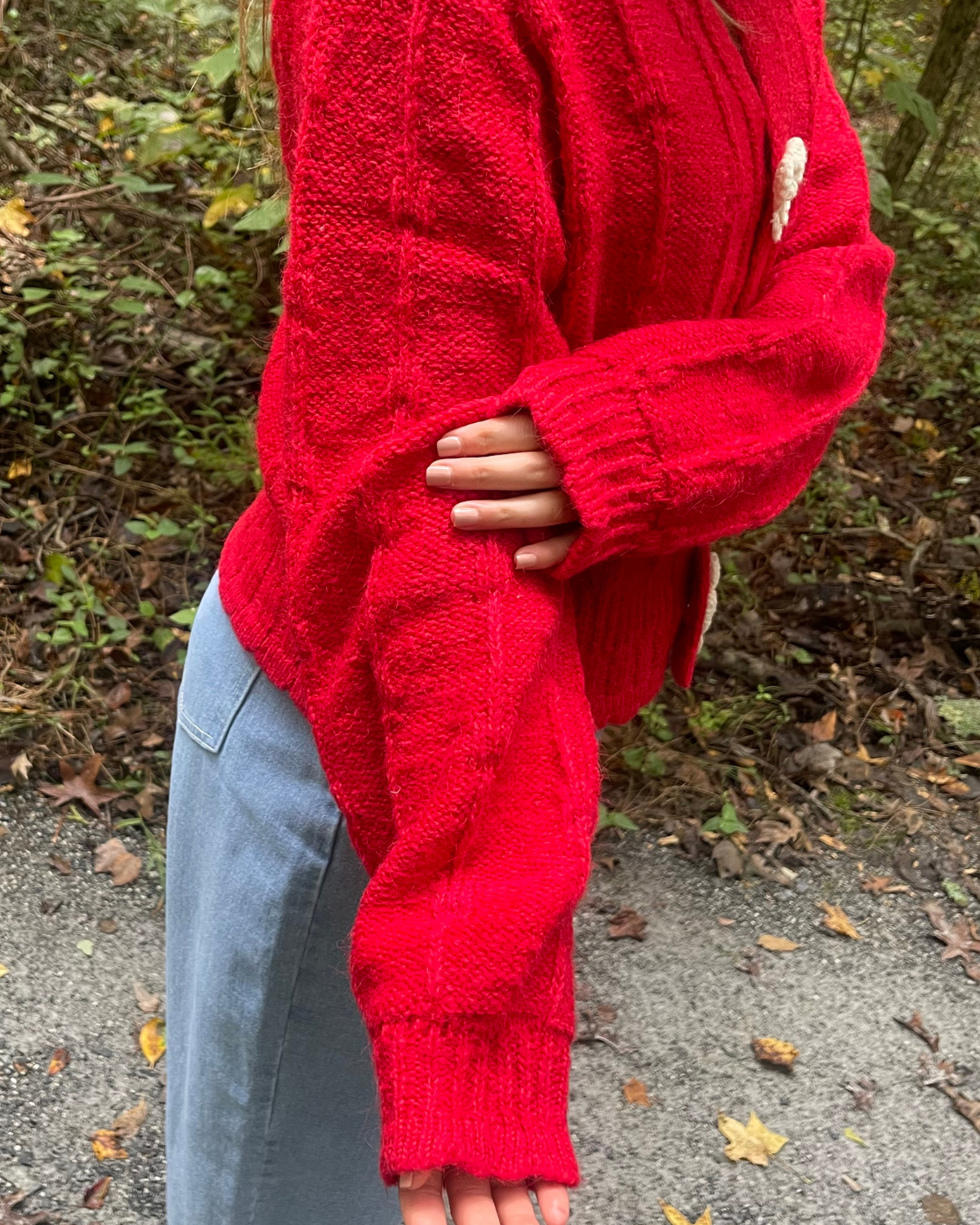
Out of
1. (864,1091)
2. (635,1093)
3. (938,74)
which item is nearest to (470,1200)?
(635,1093)

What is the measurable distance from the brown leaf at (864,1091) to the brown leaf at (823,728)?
1182mm

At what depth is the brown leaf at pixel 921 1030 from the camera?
8.58 ft

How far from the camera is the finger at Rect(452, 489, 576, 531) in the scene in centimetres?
82

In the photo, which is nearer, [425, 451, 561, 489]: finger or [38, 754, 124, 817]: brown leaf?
[425, 451, 561, 489]: finger

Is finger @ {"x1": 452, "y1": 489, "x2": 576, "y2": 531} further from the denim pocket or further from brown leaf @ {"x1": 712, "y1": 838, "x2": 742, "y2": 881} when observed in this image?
brown leaf @ {"x1": 712, "y1": 838, "x2": 742, "y2": 881}

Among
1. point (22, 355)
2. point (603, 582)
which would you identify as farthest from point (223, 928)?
point (22, 355)

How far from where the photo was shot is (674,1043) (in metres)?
2.53

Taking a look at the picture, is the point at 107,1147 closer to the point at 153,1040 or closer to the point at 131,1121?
the point at 131,1121

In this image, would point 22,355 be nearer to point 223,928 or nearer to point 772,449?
point 223,928

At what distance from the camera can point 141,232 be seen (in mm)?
3764

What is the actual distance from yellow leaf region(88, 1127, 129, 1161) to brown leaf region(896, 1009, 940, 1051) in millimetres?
1953

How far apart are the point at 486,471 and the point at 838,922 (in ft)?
8.33

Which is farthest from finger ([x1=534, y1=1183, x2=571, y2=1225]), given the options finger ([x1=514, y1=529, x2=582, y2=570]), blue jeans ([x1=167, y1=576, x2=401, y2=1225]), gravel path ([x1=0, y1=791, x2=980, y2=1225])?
gravel path ([x1=0, y1=791, x2=980, y2=1225])

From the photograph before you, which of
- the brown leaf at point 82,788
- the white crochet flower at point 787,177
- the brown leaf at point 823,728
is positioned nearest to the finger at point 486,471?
the white crochet flower at point 787,177
